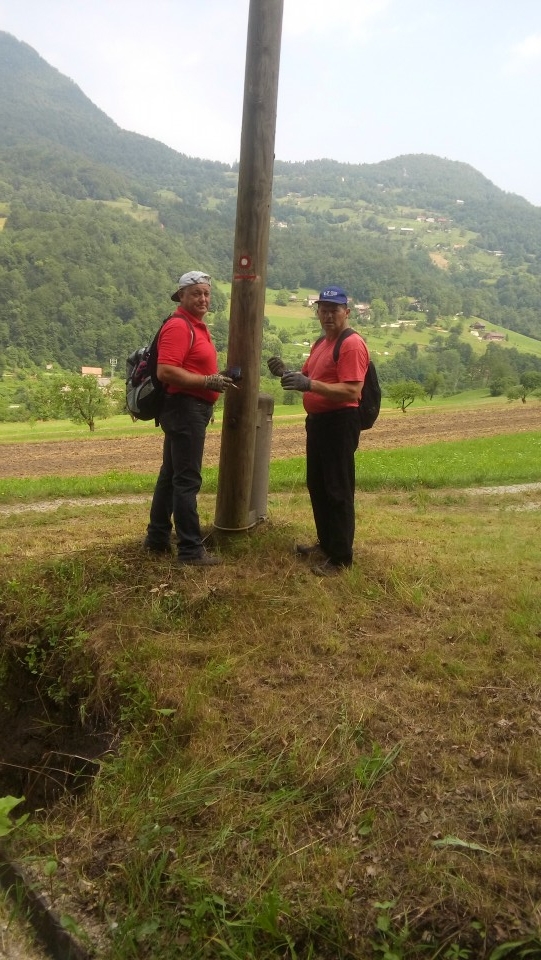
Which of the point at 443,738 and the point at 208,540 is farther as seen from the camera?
the point at 208,540

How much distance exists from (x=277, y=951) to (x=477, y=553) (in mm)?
4655

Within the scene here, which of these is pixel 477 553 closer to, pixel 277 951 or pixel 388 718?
pixel 388 718

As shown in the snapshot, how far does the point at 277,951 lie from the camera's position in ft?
7.53

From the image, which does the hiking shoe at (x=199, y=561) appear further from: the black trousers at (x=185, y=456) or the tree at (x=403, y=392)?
the tree at (x=403, y=392)

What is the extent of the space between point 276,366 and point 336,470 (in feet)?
2.86

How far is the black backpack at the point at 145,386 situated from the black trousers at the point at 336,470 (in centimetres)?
113

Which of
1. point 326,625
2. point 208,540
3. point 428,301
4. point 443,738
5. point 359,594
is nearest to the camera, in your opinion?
point 443,738

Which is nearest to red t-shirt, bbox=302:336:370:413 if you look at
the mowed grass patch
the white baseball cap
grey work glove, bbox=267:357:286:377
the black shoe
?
grey work glove, bbox=267:357:286:377

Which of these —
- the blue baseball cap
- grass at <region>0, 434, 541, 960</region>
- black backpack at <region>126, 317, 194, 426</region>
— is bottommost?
grass at <region>0, 434, 541, 960</region>

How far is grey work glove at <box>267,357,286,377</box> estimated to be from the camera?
4.89 metres

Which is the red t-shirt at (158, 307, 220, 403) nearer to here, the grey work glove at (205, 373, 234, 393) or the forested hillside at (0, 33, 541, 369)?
the grey work glove at (205, 373, 234, 393)

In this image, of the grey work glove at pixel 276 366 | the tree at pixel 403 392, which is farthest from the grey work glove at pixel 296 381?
the tree at pixel 403 392

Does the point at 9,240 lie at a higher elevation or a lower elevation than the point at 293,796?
higher

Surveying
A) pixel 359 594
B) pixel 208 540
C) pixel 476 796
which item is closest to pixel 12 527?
pixel 208 540
